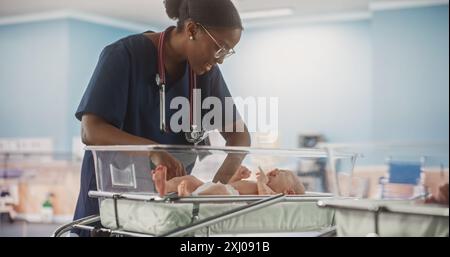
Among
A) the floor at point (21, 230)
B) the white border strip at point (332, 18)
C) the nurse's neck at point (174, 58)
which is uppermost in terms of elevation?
the white border strip at point (332, 18)

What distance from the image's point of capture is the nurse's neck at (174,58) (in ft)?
3.80

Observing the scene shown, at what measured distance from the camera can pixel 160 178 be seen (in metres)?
0.86

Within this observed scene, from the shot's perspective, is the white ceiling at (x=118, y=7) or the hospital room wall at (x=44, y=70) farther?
the hospital room wall at (x=44, y=70)

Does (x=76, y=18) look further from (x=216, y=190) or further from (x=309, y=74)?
(x=309, y=74)

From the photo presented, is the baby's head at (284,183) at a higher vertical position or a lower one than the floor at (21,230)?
higher

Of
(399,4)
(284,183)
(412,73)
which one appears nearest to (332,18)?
(399,4)

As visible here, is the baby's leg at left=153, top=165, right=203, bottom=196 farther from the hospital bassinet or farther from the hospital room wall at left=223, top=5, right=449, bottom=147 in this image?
the hospital room wall at left=223, top=5, right=449, bottom=147

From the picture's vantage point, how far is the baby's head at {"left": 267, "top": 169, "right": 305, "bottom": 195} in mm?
1015

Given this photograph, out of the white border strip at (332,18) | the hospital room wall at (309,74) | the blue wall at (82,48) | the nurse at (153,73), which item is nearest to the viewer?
the nurse at (153,73)

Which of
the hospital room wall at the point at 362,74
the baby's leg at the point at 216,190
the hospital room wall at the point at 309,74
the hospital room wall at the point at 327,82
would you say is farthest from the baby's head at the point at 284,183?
the hospital room wall at the point at 327,82

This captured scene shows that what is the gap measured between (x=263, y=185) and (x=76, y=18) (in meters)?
0.79

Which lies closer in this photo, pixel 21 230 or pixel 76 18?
pixel 21 230

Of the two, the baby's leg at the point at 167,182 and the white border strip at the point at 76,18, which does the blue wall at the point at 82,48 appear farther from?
the baby's leg at the point at 167,182
